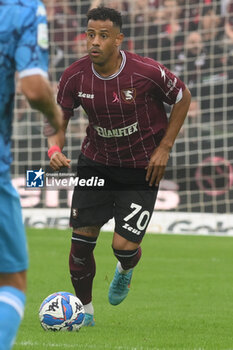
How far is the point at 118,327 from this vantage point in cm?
664

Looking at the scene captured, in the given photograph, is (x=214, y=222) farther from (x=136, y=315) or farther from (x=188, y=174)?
(x=136, y=315)

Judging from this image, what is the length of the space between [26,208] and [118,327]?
9612 mm

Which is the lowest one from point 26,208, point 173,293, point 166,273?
point 26,208

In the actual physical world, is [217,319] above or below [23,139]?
above

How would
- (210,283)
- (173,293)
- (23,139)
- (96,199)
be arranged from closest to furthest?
(96,199) → (173,293) → (210,283) → (23,139)

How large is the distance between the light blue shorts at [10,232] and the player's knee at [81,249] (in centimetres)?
337

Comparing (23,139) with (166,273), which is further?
A: (23,139)

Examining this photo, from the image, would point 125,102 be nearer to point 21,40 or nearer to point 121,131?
point 121,131

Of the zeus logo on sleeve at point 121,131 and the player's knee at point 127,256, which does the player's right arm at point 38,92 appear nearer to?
the zeus logo on sleeve at point 121,131

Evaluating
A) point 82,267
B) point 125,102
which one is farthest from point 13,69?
point 82,267

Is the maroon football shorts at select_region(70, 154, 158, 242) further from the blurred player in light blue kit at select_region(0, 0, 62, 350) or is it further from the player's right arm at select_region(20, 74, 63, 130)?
the player's right arm at select_region(20, 74, 63, 130)

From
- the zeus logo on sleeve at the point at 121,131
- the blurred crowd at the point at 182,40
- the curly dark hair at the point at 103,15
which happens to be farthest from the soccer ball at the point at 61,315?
the blurred crowd at the point at 182,40

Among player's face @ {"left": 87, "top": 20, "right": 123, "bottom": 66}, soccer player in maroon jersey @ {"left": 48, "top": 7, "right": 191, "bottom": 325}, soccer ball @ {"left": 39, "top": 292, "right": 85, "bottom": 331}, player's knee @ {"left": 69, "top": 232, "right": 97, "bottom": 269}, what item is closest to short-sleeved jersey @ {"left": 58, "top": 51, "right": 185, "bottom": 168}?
soccer player in maroon jersey @ {"left": 48, "top": 7, "right": 191, "bottom": 325}

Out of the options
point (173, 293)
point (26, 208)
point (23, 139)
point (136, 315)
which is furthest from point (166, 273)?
point (23, 139)
